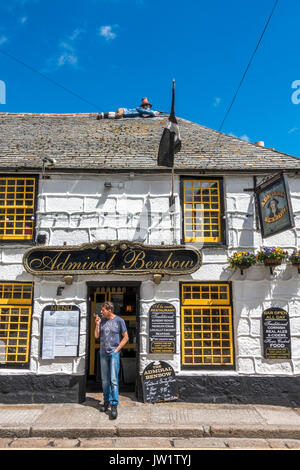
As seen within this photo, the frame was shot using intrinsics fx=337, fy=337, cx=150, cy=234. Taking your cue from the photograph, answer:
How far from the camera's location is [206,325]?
290 inches

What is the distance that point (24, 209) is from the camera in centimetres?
780

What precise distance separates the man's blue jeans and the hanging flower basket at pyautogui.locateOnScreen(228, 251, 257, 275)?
3.07m

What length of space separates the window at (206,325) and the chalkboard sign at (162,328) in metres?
0.28

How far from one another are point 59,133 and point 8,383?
262 inches

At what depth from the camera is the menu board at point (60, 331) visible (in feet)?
23.2

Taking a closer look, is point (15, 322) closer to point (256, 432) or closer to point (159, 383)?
point (159, 383)

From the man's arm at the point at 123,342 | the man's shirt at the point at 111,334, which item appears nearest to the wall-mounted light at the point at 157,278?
the man's shirt at the point at 111,334

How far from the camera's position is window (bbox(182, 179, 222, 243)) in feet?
25.4

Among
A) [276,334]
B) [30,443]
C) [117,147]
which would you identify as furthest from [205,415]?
[117,147]

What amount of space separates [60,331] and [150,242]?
2.72m

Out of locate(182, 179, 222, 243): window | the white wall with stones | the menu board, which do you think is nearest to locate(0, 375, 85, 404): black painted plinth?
the white wall with stones

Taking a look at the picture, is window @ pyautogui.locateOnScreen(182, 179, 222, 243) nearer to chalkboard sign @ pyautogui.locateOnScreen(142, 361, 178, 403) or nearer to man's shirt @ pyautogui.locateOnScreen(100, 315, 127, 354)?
man's shirt @ pyautogui.locateOnScreen(100, 315, 127, 354)
